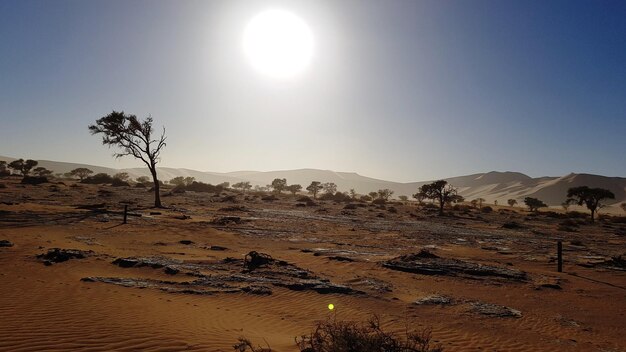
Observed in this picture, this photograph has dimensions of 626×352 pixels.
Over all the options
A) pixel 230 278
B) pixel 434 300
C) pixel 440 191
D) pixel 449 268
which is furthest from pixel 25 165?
pixel 434 300

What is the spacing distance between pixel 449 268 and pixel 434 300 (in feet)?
16.9

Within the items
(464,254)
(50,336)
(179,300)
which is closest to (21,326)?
(50,336)

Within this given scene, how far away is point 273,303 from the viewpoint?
36.3 ft

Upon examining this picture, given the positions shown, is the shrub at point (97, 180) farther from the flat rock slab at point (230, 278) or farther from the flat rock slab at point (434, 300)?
the flat rock slab at point (434, 300)

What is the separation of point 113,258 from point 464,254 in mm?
18904

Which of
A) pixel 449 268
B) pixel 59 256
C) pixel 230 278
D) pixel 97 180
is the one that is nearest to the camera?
pixel 230 278

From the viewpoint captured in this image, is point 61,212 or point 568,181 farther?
point 568,181

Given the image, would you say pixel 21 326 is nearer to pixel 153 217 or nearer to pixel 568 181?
pixel 153 217

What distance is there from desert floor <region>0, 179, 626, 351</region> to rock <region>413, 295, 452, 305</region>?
7 cm

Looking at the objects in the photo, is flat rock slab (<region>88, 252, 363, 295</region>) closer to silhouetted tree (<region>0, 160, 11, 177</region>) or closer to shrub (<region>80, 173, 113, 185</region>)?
shrub (<region>80, 173, 113, 185</region>)

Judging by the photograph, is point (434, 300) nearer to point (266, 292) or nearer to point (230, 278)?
point (266, 292)

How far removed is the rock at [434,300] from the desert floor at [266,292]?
7cm

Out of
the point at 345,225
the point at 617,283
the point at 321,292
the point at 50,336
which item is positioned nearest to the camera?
the point at 50,336

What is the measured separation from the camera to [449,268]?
16.8 meters
